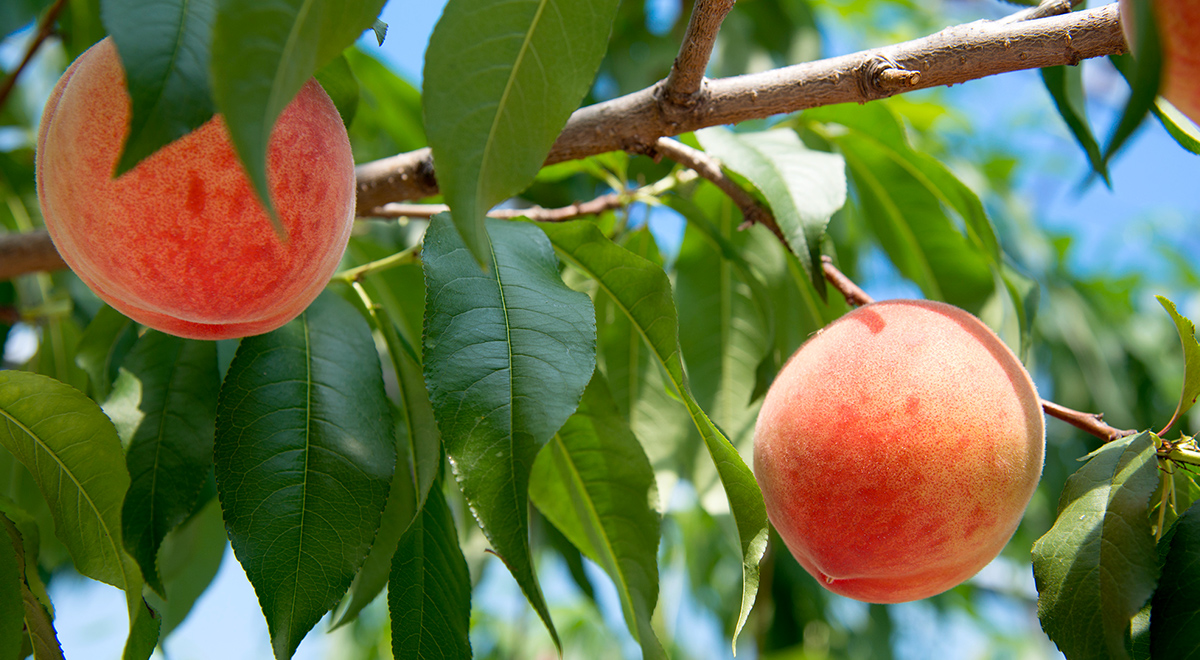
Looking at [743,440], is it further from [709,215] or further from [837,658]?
[837,658]

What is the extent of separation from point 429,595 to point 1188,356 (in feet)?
2.84

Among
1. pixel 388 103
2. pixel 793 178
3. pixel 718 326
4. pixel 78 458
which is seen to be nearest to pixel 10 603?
pixel 78 458

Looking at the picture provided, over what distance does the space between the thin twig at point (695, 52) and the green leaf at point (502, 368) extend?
0.25 metres

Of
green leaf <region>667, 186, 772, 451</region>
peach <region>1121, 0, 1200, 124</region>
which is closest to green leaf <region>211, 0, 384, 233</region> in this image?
peach <region>1121, 0, 1200, 124</region>

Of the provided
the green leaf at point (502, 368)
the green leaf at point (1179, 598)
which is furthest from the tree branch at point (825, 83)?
the green leaf at point (1179, 598)

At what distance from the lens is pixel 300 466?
0.86m

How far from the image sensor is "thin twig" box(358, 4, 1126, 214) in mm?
808

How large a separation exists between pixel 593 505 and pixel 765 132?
0.60 meters

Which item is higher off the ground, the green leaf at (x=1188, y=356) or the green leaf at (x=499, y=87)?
the green leaf at (x=499, y=87)

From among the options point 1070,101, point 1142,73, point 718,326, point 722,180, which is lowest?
point 718,326

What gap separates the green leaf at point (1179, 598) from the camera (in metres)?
0.74

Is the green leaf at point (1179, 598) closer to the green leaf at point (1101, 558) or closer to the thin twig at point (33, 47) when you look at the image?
the green leaf at point (1101, 558)

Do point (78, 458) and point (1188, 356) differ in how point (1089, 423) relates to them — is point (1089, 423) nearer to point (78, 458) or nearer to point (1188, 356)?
point (1188, 356)

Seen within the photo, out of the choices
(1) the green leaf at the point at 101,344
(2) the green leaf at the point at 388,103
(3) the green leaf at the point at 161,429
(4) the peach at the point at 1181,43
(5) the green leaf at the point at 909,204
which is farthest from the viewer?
(2) the green leaf at the point at 388,103
